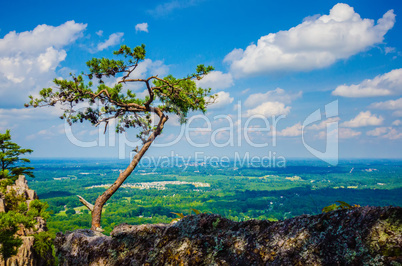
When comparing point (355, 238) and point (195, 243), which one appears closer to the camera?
point (355, 238)

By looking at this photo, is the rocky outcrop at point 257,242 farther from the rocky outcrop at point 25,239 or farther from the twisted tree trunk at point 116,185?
the rocky outcrop at point 25,239

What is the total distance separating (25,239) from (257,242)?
20473mm

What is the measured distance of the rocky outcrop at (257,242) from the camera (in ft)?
5.86

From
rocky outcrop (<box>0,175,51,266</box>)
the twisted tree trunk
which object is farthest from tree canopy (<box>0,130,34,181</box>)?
the twisted tree trunk

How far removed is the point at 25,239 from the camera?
17.3 metres

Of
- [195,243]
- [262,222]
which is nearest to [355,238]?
[262,222]

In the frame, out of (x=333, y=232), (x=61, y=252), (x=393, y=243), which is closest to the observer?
(x=393, y=243)

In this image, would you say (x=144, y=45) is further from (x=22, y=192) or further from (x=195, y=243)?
(x=22, y=192)

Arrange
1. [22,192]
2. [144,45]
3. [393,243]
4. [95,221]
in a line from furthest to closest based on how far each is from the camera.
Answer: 1. [22,192]
2. [144,45]
3. [95,221]
4. [393,243]

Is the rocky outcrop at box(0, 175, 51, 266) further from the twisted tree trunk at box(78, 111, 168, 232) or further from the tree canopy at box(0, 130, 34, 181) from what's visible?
the twisted tree trunk at box(78, 111, 168, 232)

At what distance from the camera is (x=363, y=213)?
1932 millimetres

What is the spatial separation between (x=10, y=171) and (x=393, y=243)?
89.2 feet

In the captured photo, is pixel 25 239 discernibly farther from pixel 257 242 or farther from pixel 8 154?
pixel 257 242

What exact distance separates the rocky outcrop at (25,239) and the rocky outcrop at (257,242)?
17.5 metres
